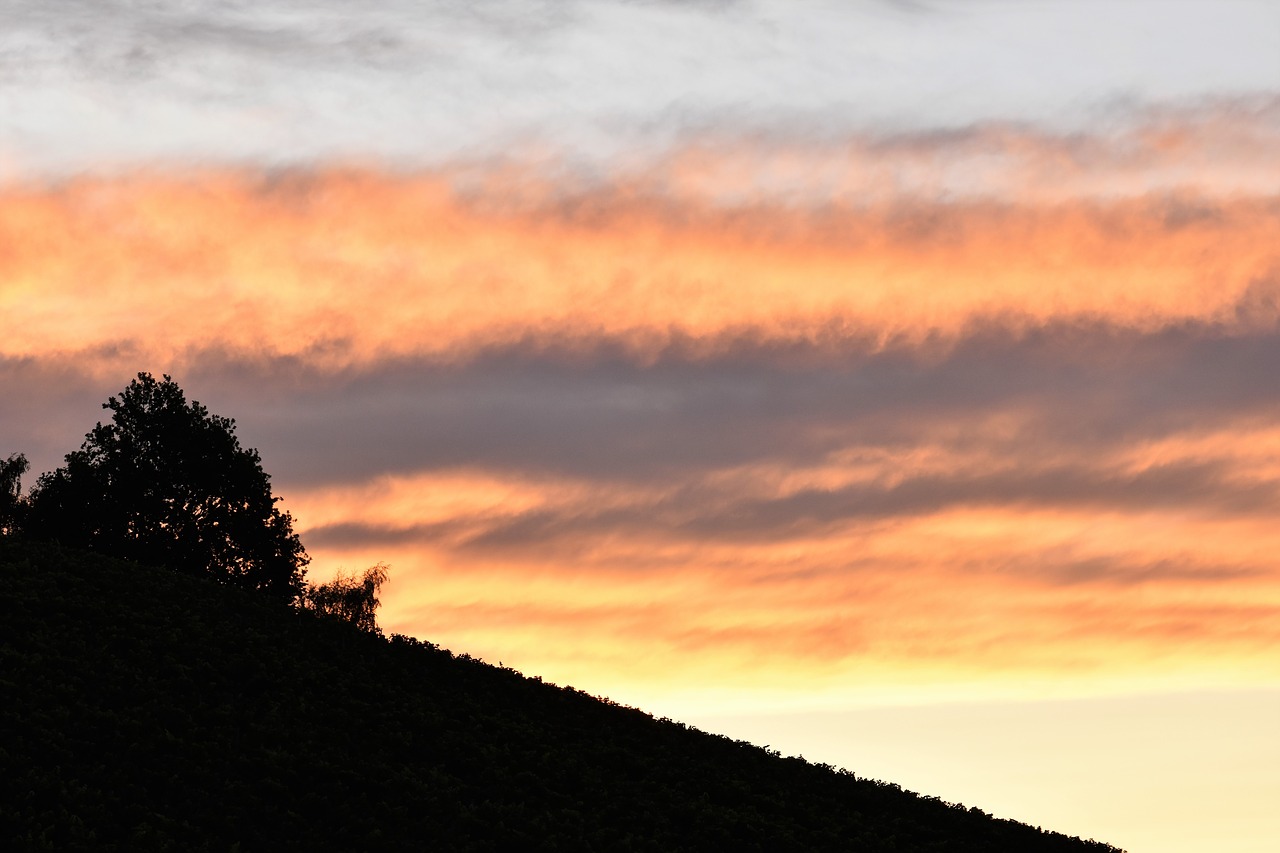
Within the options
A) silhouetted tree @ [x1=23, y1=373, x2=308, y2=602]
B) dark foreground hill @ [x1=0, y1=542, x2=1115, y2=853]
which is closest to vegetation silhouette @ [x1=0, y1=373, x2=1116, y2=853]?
dark foreground hill @ [x1=0, y1=542, x2=1115, y2=853]

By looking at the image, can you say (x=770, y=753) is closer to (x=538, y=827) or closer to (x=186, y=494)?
(x=538, y=827)

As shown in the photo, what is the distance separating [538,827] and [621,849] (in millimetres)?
1863

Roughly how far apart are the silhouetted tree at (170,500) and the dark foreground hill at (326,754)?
16.7 meters

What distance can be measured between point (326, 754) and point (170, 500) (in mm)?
31257

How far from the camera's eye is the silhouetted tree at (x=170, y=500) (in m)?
58.6

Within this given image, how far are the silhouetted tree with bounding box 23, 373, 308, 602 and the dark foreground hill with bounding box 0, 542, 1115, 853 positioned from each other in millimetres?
16742

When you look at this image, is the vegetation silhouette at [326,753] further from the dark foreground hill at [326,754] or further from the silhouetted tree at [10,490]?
the silhouetted tree at [10,490]

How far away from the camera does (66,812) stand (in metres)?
25.7

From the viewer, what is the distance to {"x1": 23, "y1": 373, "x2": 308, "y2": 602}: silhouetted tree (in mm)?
58625

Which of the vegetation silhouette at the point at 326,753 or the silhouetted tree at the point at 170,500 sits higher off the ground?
the silhouetted tree at the point at 170,500

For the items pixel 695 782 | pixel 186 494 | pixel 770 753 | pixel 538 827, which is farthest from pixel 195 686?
pixel 186 494

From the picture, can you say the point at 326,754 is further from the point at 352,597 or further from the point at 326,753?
the point at 352,597

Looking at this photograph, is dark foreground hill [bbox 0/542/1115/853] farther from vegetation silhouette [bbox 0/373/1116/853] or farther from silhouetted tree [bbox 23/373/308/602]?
silhouetted tree [bbox 23/373/308/602]

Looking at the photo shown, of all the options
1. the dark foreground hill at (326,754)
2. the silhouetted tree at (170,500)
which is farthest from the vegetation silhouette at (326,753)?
the silhouetted tree at (170,500)
